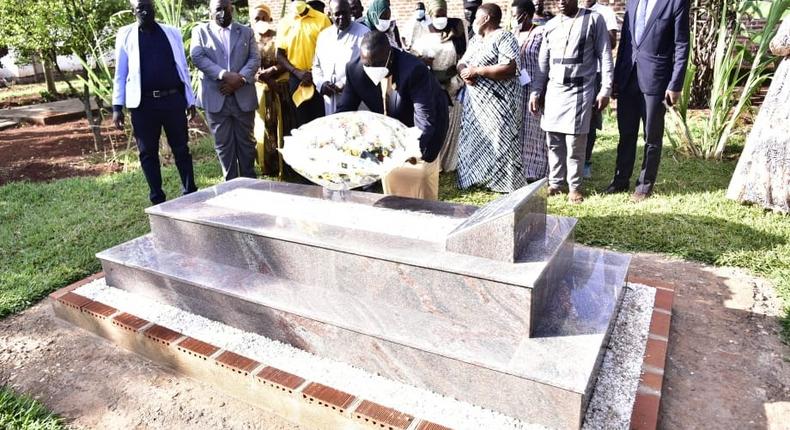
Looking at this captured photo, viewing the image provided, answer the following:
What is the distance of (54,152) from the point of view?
8.06 m

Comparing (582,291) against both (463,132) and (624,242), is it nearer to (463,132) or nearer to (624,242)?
(624,242)

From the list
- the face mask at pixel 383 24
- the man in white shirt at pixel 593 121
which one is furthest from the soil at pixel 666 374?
the face mask at pixel 383 24

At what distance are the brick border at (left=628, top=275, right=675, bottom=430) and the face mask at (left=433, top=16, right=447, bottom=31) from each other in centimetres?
311

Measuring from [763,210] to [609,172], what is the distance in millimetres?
1546

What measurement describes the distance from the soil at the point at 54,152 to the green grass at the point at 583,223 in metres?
0.77

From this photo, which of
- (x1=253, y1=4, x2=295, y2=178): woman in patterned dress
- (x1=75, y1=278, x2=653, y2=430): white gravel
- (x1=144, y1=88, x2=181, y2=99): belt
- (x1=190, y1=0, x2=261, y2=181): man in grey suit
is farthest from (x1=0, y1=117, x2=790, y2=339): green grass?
(x1=144, y1=88, x2=181, y2=99): belt

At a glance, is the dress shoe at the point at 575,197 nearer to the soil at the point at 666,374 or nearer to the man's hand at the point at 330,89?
the soil at the point at 666,374

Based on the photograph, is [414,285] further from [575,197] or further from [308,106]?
[308,106]

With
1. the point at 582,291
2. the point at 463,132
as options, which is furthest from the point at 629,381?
the point at 463,132

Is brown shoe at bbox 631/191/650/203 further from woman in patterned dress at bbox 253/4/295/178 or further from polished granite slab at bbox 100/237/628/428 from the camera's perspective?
woman in patterned dress at bbox 253/4/295/178

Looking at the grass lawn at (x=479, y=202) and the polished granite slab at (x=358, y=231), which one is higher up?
the polished granite slab at (x=358, y=231)

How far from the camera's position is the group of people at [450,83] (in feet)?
14.5

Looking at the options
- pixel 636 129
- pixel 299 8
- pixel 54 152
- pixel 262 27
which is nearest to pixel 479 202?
pixel 636 129

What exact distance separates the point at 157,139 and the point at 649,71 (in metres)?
4.08
